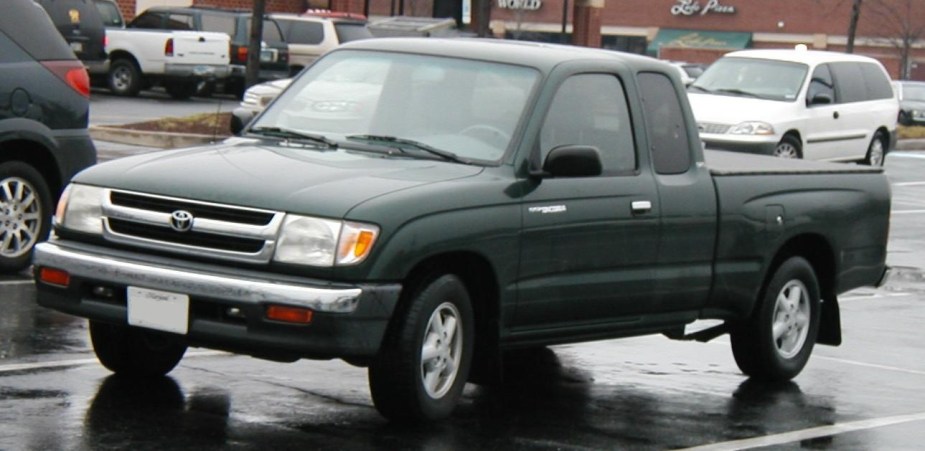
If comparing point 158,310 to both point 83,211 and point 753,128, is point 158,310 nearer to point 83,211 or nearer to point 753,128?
point 83,211

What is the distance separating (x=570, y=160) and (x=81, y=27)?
78.8ft

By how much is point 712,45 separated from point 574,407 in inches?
3130

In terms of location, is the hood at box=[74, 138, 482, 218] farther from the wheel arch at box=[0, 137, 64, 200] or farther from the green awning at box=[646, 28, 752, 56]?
the green awning at box=[646, 28, 752, 56]

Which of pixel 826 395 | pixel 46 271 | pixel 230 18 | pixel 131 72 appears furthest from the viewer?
pixel 230 18

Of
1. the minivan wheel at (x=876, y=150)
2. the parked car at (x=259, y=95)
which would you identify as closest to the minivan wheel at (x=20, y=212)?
the parked car at (x=259, y=95)

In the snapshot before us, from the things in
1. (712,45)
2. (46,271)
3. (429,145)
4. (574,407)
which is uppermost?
(429,145)

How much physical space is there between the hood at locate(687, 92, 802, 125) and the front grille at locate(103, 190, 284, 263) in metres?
15.4

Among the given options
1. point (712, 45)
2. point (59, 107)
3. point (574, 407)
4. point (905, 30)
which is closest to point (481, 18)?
point (59, 107)

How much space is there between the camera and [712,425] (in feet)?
26.7

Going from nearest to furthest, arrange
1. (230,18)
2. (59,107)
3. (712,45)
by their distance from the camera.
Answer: (59,107)
(230,18)
(712,45)

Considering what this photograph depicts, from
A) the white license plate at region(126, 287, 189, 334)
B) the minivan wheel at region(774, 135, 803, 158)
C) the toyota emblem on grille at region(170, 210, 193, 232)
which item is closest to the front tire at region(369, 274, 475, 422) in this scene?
the white license plate at region(126, 287, 189, 334)

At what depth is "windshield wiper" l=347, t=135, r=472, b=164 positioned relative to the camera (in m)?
7.89

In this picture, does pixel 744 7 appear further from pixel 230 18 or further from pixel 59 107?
pixel 59 107

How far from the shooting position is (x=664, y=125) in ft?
29.3
